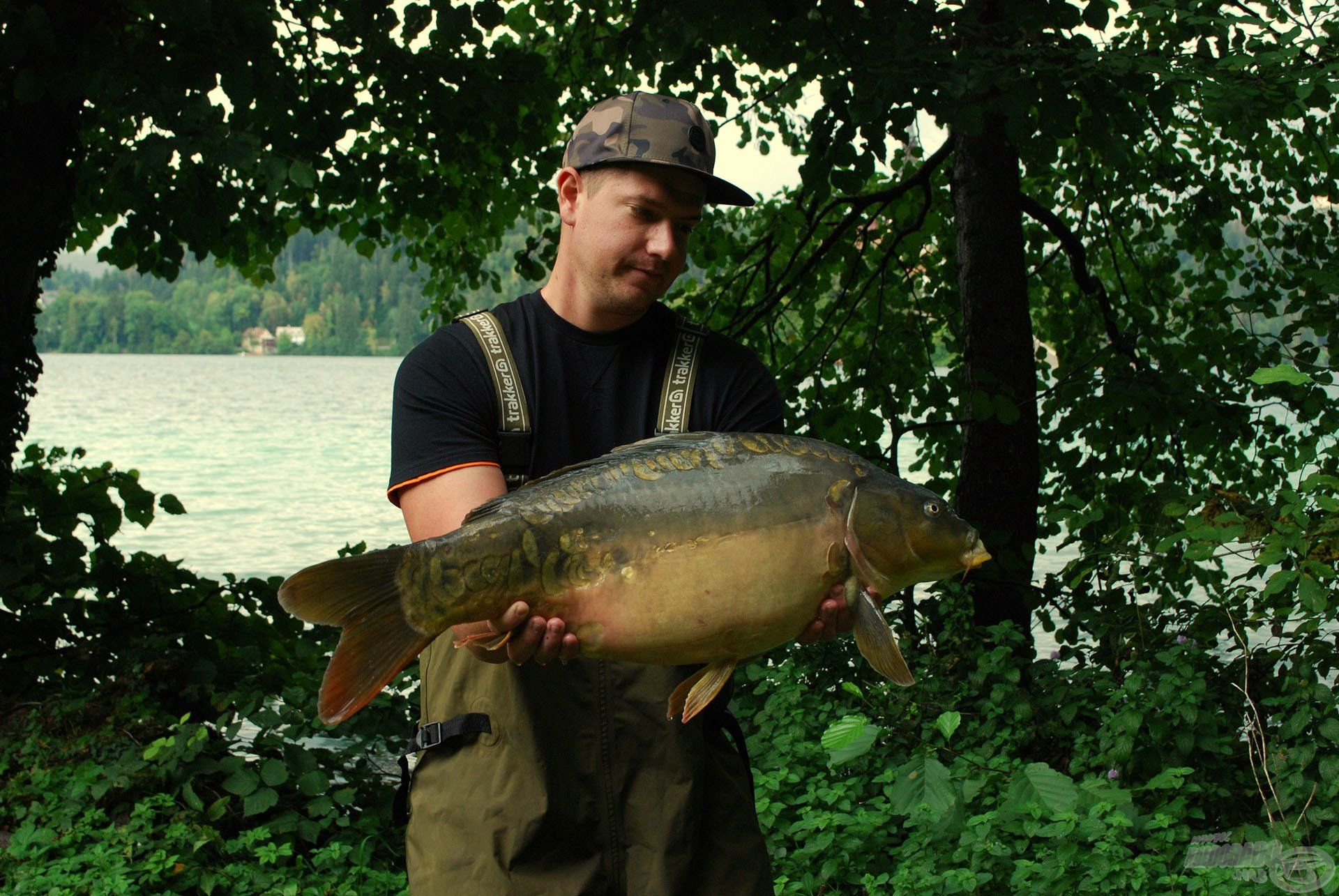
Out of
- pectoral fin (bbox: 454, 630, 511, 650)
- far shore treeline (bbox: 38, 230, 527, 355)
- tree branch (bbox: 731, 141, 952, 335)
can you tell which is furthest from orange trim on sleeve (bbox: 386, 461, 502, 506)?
far shore treeline (bbox: 38, 230, 527, 355)

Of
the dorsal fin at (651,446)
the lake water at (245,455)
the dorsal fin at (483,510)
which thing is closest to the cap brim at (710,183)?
the dorsal fin at (651,446)

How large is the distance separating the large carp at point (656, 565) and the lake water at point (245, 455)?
5.94 meters

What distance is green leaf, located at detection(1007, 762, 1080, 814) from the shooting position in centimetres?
310

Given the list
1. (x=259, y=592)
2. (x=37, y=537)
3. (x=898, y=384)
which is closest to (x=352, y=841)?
(x=259, y=592)

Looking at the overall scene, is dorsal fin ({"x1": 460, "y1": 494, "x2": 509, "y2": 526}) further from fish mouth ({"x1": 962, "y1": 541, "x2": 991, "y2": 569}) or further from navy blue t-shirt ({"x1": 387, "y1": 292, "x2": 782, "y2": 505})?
fish mouth ({"x1": 962, "y1": 541, "x2": 991, "y2": 569})

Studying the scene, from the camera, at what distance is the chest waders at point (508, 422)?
6.94ft

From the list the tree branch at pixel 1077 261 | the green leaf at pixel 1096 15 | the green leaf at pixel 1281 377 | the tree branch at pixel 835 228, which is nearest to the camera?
the green leaf at pixel 1281 377

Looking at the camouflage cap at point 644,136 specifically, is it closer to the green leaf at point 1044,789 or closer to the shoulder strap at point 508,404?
the shoulder strap at point 508,404

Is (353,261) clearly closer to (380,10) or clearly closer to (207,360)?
(207,360)

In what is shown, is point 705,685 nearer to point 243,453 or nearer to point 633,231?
point 633,231

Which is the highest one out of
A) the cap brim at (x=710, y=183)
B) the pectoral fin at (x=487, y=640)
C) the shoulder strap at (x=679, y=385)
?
the cap brim at (x=710, y=183)

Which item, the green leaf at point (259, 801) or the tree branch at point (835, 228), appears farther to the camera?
the tree branch at point (835, 228)

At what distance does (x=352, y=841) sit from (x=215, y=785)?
1.69 ft

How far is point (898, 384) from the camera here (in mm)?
6125
